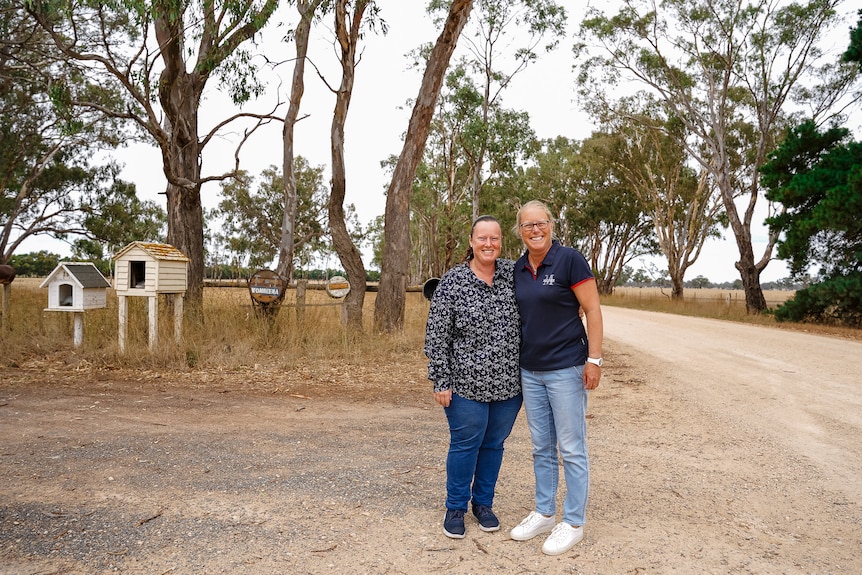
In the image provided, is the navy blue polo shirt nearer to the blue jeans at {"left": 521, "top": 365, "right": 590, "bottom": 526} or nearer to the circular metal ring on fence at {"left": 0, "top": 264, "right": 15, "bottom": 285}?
the blue jeans at {"left": 521, "top": 365, "right": 590, "bottom": 526}

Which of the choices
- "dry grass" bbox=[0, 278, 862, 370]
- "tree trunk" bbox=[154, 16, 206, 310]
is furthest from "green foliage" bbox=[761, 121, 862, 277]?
"tree trunk" bbox=[154, 16, 206, 310]

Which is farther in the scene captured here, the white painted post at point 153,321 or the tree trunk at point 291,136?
the tree trunk at point 291,136

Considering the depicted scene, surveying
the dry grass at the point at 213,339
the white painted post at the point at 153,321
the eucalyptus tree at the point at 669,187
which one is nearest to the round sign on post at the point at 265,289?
the dry grass at the point at 213,339

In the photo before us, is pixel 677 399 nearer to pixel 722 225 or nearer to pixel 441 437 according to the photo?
pixel 441 437

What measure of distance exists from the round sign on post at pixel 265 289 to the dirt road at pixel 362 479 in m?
2.57

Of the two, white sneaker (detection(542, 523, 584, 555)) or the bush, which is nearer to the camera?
white sneaker (detection(542, 523, 584, 555))

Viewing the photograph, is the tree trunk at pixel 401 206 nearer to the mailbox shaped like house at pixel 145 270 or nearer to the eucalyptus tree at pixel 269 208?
the mailbox shaped like house at pixel 145 270

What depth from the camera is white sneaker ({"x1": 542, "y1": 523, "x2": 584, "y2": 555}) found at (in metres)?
3.32

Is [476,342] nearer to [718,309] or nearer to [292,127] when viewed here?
[292,127]

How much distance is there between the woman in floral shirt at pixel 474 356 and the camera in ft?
11.3

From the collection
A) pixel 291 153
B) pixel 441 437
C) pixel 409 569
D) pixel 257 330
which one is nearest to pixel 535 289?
pixel 409 569

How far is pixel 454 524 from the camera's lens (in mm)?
3484

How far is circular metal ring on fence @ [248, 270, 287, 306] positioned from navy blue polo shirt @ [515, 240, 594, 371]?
7.98 metres

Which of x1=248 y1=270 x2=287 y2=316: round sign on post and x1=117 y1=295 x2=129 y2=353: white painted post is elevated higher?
x1=248 y1=270 x2=287 y2=316: round sign on post
